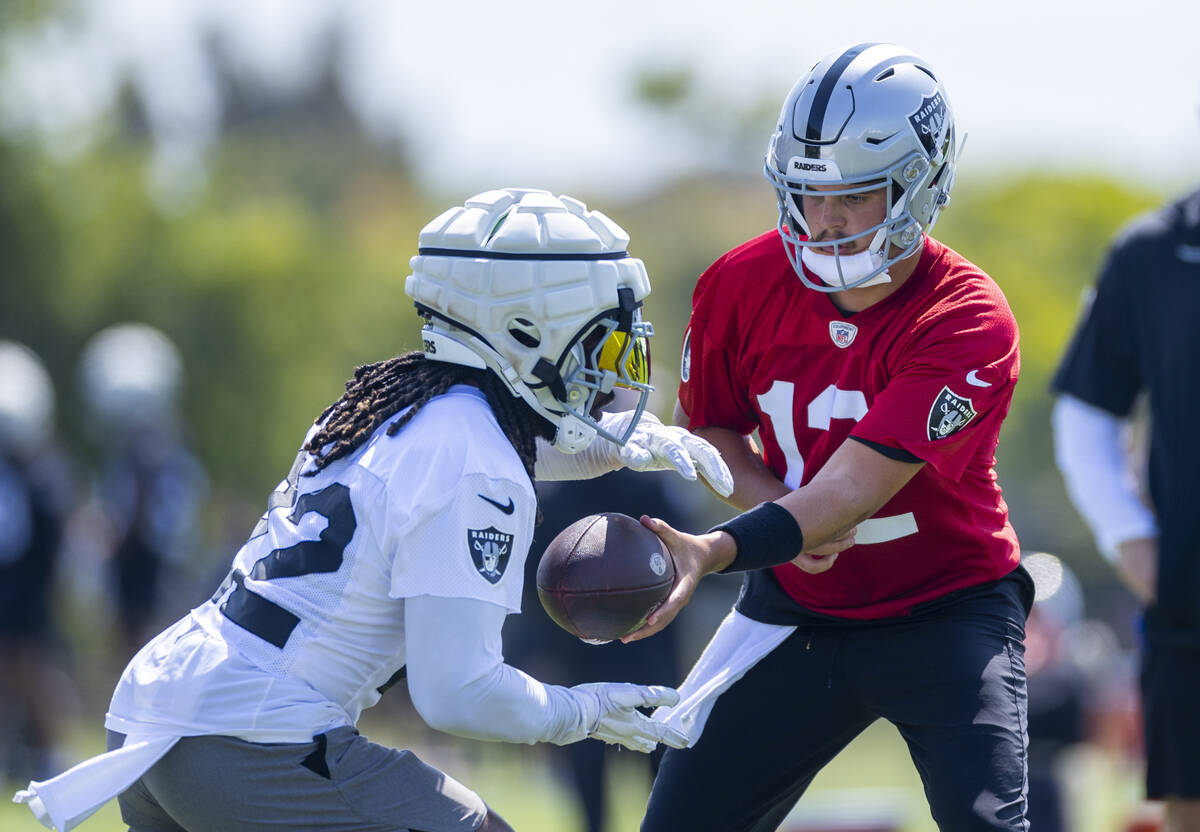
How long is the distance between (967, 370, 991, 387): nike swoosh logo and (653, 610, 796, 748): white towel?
832mm

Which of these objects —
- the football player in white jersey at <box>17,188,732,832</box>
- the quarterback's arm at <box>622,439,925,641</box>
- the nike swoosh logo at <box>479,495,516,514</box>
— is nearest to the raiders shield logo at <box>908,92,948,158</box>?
the quarterback's arm at <box>622,439,925,641</box>

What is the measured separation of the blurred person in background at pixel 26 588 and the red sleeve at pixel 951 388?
7001 millimetres

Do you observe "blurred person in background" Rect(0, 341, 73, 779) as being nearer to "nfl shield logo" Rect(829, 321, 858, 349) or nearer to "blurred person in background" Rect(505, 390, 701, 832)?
"blurred person in background" Rect(505, 390, 701, 832)

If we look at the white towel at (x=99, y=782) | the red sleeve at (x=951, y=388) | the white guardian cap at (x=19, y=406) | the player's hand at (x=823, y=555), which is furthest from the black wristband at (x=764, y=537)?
the white guardian cap at (x=19, y=406)

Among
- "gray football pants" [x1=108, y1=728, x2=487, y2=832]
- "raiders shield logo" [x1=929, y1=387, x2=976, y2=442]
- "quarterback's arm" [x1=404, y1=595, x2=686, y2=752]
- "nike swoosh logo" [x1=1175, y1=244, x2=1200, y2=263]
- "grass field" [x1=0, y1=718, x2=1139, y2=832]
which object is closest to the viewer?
"quarterback's arm" [x1=404, y1=595, x2=686, y2=752]

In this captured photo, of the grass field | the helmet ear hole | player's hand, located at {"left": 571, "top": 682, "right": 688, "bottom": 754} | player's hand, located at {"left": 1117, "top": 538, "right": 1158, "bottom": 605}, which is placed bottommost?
the grass field

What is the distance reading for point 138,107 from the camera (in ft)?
121

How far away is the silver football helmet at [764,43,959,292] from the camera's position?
3.82m

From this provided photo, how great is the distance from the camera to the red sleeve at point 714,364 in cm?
412

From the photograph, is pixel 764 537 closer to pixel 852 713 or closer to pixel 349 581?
pixel 852 713

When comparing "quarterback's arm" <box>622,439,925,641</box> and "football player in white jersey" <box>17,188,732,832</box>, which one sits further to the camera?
"quarterback's arm" <box>622,439,925,641</box>

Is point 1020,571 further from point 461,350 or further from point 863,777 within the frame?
point 863,777

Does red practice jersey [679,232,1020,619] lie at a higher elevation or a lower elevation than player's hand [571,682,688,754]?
higher

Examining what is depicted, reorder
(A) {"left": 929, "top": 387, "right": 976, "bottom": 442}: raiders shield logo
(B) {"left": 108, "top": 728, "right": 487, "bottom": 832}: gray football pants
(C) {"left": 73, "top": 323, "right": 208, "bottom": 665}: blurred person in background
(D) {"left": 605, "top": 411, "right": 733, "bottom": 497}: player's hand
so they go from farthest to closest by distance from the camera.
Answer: (C) {"left": 73, "top": 323, "right": 208, "bottom": 665}: blurred person in background, (D) {"left": 605, "top": 411, "right": 733, "bottom": 497}: player's hand, (A) {"left": 929, "top": 387, "right": 976, "bottom": 442}: raiders shield logo, (B) {"left": 108, "top": 728, "right": 487, "bottom": 832}: gray football pants
